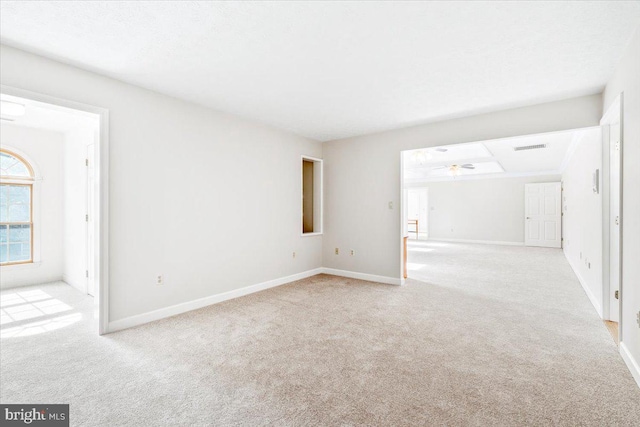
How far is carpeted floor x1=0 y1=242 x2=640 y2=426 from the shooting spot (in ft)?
6.01

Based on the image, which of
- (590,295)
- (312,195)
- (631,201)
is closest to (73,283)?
(312,195)

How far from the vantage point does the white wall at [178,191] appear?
3049 mm

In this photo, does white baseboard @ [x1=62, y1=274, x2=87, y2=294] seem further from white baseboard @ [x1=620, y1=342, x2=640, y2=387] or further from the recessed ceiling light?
white baseboard @ [x1=620, y1=342, x2=640, y2=387]

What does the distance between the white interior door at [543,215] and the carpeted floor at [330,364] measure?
6559 millimetres

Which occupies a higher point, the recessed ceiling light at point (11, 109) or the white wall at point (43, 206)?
the recessed ceiling light at point (11, 109)

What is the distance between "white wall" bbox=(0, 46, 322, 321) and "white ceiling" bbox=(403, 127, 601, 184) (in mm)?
2917

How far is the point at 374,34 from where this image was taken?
7.50 ft

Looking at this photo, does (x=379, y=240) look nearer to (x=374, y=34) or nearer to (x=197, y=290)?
(x=197, y=290)

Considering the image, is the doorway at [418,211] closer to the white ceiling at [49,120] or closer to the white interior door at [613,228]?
the white interior door at [613,228]

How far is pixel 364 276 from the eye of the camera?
5375 mm

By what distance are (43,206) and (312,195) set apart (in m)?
4.57

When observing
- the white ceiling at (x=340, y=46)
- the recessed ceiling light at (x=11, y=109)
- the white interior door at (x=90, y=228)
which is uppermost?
the white ceiling at (x=340, y=46)

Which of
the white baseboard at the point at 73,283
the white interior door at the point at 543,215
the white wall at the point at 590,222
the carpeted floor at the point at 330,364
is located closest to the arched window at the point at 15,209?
the white baseboard at the point at 73,283

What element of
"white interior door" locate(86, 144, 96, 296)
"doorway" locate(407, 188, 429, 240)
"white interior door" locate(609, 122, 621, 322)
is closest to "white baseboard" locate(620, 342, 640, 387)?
"white interior door" locate(609, 122, 621, 322)
